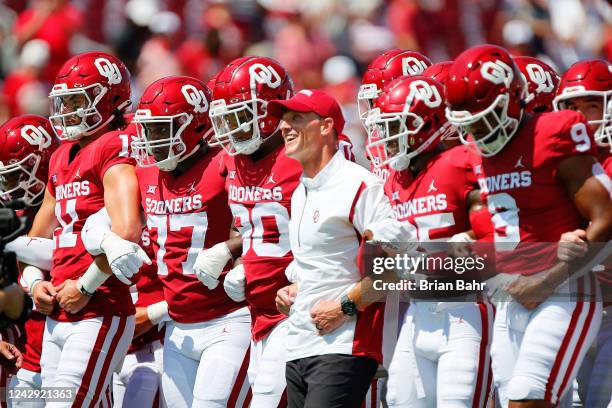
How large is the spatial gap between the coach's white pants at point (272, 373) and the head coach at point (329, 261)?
0.93 feet

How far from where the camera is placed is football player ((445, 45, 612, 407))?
16.9ft

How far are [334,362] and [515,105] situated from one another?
1321mm

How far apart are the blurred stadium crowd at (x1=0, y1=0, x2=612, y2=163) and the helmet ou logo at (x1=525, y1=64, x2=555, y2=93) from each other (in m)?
4.65

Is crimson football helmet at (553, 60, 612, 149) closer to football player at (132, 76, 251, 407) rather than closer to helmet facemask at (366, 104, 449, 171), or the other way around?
helmet facemask at (366, 104, 449, 171)

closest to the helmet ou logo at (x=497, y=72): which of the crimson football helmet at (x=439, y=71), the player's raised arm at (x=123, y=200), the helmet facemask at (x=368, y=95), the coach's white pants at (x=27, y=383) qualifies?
the crimson football helmet at (x=439, y=71)

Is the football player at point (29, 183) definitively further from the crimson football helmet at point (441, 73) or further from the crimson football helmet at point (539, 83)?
the crimson football helmet at point (539, 83)

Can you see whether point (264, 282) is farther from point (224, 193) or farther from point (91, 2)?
point (91, 2)

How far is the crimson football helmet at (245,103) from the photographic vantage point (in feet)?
20.5

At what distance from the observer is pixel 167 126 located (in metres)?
6.45

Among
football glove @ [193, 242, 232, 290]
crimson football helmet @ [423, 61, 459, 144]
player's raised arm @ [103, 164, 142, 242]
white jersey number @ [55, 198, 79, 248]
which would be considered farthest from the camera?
white jersey number @ [55, 198, 79, 248]

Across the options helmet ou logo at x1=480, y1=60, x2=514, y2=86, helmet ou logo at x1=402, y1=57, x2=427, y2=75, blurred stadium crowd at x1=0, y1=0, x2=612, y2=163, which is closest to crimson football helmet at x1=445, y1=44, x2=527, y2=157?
helmet ou logo at x1=480, y1=60, x2=514, y2=86

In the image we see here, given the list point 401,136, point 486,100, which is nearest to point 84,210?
point 401,136

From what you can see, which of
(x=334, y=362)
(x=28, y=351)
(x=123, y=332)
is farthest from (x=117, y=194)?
(x=334, y=362)

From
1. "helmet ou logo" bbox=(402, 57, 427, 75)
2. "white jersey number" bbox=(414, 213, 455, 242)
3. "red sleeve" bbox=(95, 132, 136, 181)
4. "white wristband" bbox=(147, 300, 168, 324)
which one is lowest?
"white wristband" bbox=(147, 300, 168, 324)
